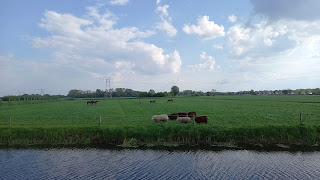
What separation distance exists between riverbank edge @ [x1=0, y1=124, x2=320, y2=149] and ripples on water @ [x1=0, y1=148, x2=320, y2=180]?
2.69 m

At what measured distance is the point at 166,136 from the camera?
21.9 meters

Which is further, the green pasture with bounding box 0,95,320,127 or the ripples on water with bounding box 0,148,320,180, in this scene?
the green pasture with bounding box 0,95,320,127

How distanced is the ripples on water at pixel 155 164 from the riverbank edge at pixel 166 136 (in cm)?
269

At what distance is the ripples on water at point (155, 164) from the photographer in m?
13.1

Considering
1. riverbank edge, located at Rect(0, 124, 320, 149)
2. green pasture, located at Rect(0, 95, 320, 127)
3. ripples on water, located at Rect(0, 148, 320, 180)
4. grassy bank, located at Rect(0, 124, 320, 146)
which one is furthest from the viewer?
green pasture, located at Rect(0, 95, 320, 127)

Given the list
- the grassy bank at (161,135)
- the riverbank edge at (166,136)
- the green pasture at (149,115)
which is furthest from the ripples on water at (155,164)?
the green pasture at (149,115)

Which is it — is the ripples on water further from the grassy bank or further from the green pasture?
the green pasture

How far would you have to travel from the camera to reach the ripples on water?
13.1 m

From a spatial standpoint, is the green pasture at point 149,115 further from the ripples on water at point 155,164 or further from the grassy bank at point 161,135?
the ripples on water at point 155,164

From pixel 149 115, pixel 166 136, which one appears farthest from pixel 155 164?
pixel 149 115

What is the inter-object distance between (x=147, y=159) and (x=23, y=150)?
1081cm

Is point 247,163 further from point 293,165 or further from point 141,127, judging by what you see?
point 141,127

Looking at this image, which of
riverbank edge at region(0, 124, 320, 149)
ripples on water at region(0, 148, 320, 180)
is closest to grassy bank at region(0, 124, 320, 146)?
riverbank edge at region(0, 124, 320, 149)

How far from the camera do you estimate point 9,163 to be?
50.7ft
